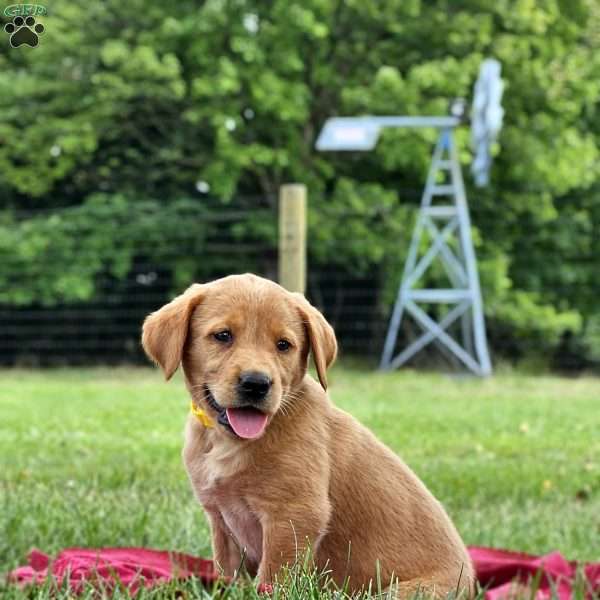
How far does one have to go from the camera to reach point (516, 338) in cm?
1942

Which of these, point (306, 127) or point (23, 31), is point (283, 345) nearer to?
point (23, 31)

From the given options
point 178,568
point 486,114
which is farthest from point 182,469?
point 486,114

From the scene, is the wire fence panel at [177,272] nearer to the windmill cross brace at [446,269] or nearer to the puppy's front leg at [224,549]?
the windmill cross brace at [446,269]

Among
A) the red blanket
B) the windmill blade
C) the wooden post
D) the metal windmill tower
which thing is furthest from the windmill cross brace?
the red blanket

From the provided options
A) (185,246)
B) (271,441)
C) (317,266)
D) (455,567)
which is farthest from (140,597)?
(317,266)

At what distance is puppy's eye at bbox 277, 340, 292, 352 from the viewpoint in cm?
255

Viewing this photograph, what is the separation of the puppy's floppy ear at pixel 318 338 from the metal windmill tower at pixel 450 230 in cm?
895

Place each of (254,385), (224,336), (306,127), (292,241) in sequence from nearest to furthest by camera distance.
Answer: (254,385)
(224,336)
(292,241)
(306,127)

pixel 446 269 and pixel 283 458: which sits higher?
pixel 283 458

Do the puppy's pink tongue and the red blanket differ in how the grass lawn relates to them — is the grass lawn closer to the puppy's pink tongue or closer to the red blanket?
the red blanket

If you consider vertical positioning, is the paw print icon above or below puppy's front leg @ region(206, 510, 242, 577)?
above

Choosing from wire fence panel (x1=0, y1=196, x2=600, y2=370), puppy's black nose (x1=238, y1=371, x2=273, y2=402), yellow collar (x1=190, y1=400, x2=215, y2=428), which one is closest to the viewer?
puppy's black nose (x1=238, y1=371, x2=273, y2=402)

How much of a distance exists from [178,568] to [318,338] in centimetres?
94

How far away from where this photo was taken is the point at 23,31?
2656 mm
